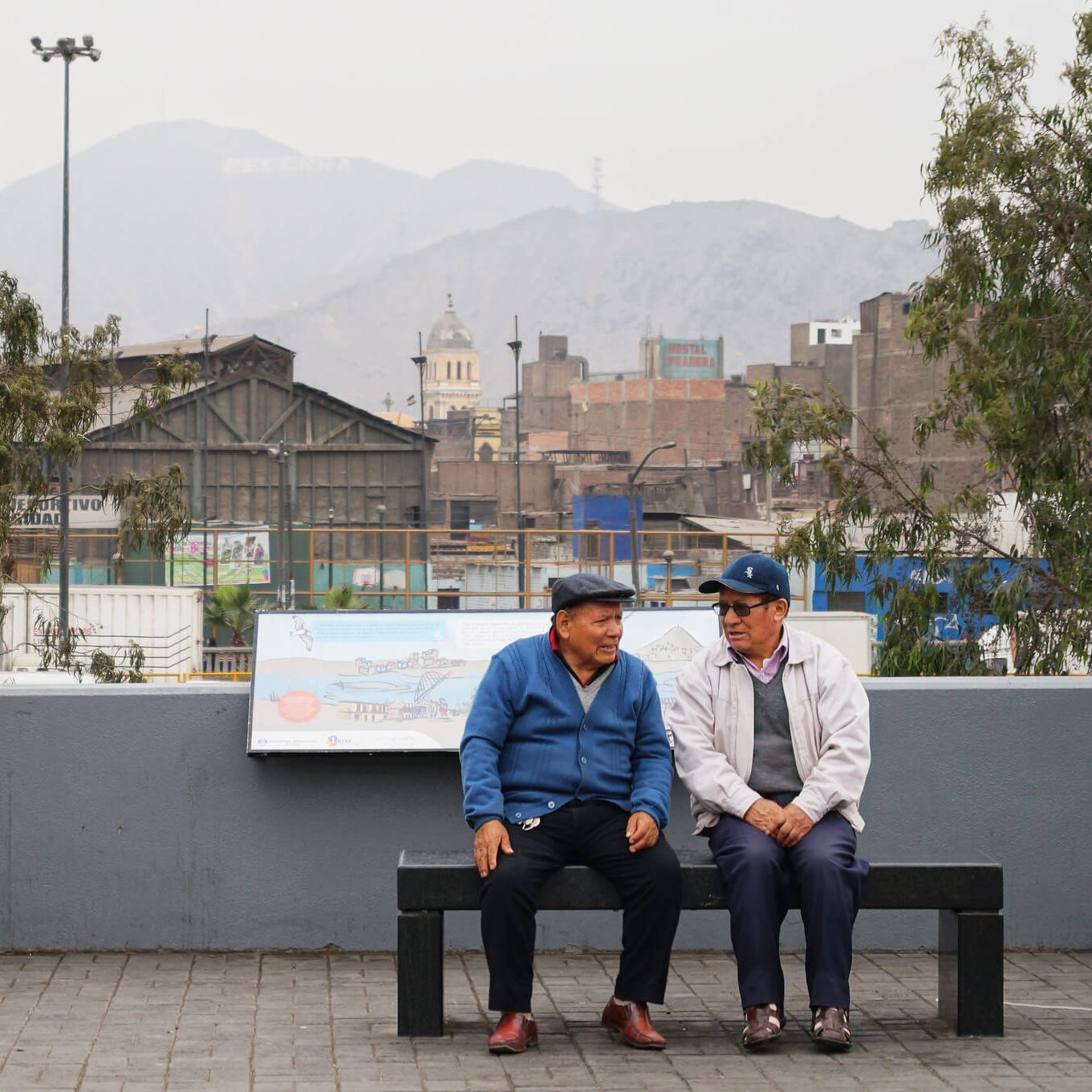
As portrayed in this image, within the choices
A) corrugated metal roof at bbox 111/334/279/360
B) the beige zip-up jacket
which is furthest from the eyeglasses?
corrugated metal roof at bbox 111/334/279/360

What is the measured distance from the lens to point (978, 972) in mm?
5547

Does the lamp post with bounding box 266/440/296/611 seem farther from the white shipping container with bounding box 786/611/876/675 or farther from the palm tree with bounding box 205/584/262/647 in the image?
the white shipping container with bounding box 786/611/876/675

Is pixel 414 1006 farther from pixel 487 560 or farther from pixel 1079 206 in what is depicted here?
pixel 487 560

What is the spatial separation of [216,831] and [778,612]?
2396mm

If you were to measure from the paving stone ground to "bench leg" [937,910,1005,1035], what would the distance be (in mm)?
73

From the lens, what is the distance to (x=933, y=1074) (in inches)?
201

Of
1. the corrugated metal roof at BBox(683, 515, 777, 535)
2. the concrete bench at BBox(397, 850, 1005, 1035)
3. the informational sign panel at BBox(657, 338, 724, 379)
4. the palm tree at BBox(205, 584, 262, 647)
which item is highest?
the informational sign panel at BBox(657, 338, 724, 379)

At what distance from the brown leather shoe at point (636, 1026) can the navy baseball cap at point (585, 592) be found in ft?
4.09

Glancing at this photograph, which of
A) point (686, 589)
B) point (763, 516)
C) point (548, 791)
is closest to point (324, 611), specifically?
point (548, 791)

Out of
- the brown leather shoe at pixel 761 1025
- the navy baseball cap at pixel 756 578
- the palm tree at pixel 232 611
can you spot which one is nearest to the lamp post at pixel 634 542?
the navy baseball cap at pixel 756 578

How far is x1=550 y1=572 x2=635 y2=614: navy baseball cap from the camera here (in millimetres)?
5453

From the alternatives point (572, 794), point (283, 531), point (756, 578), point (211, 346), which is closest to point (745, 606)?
point (756, 578)

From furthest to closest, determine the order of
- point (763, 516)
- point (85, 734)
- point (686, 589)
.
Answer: point (763, 516)
point (686, 589)
point (85, 734)

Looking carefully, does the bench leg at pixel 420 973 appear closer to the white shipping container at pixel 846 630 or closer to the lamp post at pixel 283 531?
the white shipping container at pixel 846 630
